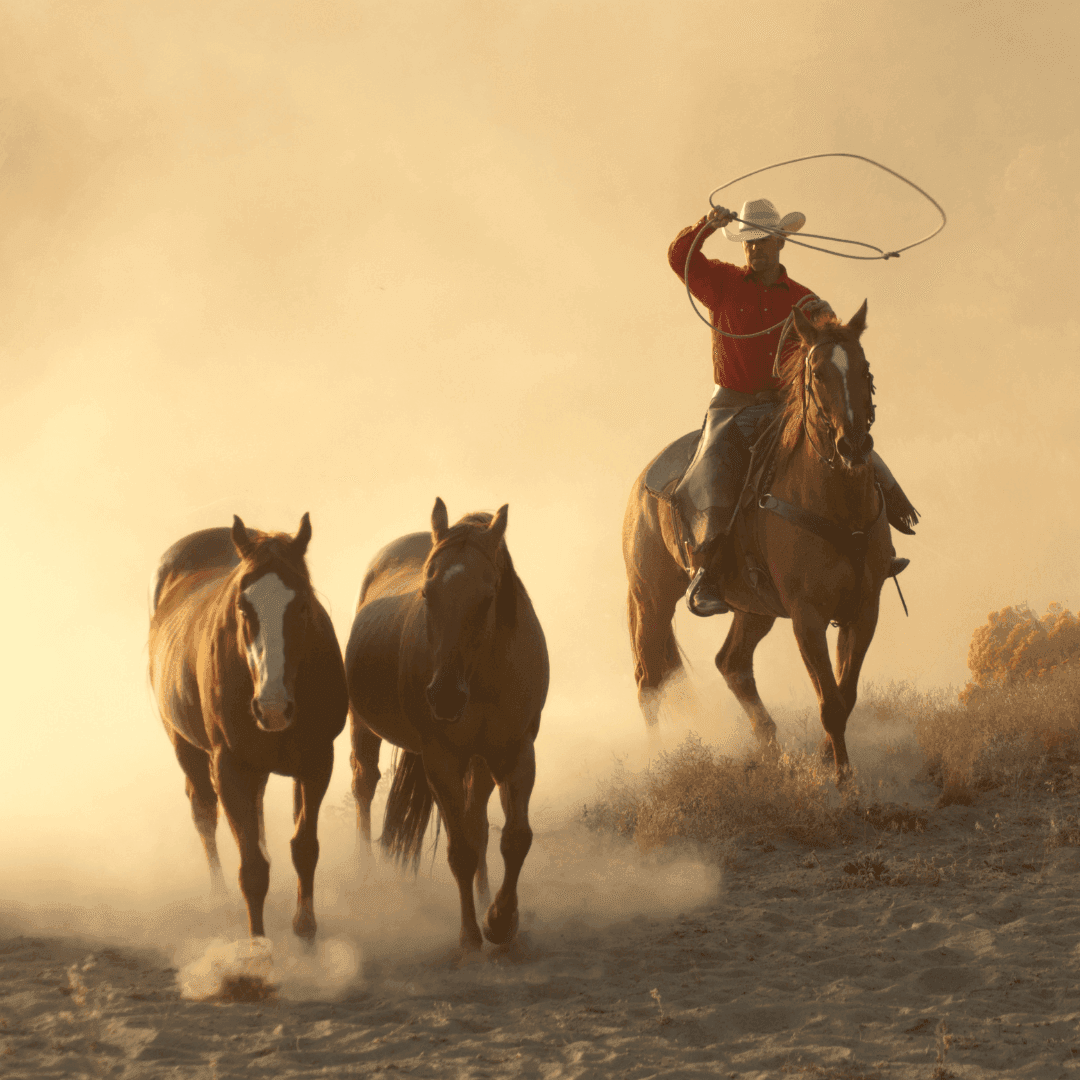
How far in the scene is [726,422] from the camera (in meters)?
8.62

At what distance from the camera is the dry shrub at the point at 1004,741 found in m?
8.20

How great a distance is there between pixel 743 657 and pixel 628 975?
452cm

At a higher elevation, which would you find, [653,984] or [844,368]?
[844,368]

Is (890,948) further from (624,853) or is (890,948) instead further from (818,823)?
(624,853)

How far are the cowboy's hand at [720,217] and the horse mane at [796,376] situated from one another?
100 cm

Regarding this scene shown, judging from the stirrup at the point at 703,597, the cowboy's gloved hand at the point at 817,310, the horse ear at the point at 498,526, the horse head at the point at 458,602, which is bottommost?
the horse head at the point at 458,602

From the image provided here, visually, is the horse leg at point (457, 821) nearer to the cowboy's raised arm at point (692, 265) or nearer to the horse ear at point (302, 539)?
the horse ear at point (302, 539)

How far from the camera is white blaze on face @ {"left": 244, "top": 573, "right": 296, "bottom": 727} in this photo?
5.13m

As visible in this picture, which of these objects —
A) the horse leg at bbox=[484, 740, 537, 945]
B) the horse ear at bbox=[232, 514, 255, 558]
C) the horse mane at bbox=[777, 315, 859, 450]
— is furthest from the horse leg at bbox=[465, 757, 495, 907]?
the horse mane at bbox=[777, 315, 859, 450]

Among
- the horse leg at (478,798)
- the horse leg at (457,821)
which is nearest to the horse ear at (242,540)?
the horse leg at (457,821)

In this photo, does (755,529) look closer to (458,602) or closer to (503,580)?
(503,580)

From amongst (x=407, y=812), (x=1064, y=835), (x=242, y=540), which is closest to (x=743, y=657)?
(x=1064, y=835)

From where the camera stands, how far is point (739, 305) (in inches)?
339

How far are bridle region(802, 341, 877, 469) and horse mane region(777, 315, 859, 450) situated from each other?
0.08 metres
